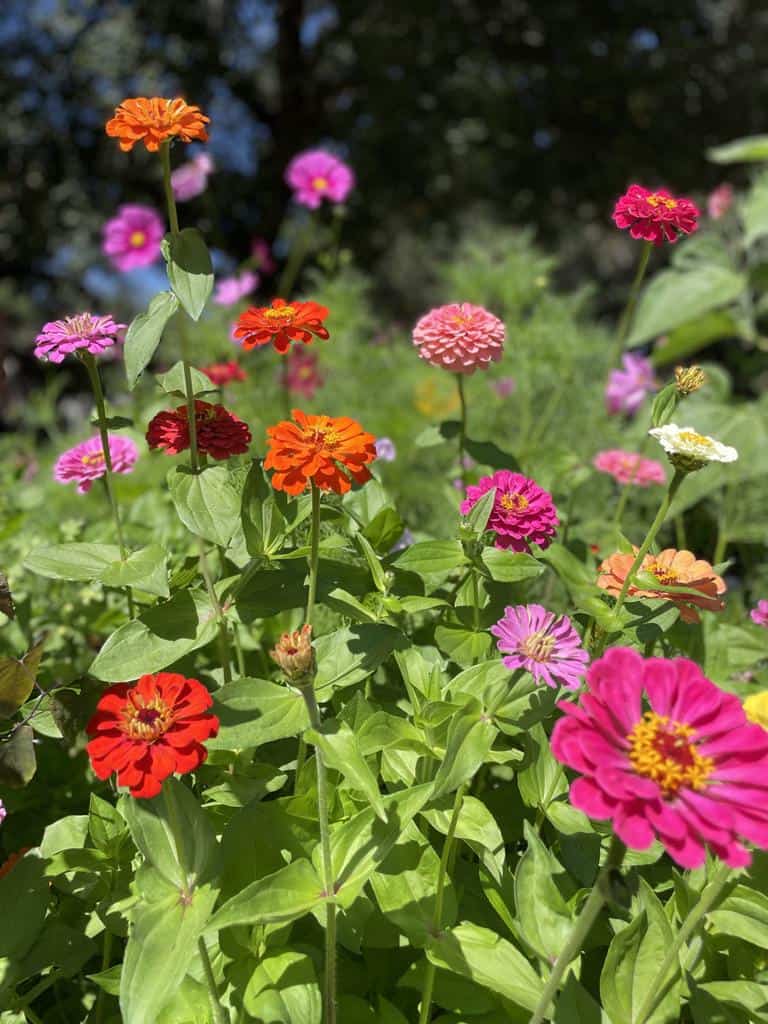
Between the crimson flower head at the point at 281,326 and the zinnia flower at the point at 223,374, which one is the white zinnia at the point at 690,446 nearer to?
the crimson flower head at the point at 281,326

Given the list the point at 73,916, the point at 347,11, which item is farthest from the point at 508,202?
the point at 73,916

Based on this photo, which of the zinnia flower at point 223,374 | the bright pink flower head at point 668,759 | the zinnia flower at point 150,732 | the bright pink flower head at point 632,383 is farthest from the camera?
the bright pink flower head at point 632,383

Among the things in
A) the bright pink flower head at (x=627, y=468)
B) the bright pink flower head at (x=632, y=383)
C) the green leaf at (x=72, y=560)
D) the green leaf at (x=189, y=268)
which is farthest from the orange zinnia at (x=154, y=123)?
the bright pink flower head at (x=632, y=383)

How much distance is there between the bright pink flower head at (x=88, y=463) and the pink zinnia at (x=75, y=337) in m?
0.20

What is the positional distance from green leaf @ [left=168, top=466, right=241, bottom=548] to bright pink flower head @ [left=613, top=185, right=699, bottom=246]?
0.42 metres

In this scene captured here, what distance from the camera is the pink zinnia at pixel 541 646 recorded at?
65cm

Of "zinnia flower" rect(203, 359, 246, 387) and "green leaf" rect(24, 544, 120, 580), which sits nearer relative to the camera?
"green leaf" rect(24, 544, 120, 580)

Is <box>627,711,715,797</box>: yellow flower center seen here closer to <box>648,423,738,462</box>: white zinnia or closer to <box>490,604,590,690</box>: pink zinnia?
<box>490,604,590,690</box>: pink zinnia

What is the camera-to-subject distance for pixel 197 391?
82 centimetres

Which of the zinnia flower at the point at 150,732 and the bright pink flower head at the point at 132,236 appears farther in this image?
the bright pink flower head at the point at 132,236

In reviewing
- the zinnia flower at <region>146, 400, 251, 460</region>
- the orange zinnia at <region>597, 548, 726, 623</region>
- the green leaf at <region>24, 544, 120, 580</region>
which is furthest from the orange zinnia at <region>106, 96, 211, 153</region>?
the orange zinnia at <region>597, 548, 726, 623</region>

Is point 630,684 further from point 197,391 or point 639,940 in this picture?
point 197,391

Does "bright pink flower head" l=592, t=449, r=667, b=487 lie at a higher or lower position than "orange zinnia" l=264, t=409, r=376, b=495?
lower

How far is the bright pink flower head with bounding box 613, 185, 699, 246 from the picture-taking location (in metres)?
0.77
